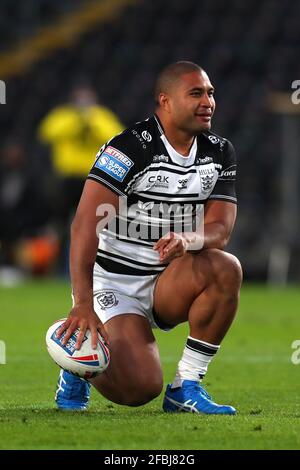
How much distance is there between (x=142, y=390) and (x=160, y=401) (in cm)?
59

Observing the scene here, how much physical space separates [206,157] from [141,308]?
770mm

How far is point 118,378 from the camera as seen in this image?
5246 mm

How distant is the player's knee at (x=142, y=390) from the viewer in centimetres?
524

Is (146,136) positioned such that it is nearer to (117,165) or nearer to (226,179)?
(117,165)

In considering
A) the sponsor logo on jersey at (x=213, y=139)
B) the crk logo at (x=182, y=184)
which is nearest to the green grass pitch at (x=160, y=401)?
the crk logo at (x=182, y=184)

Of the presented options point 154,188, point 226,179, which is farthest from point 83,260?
point 226,179

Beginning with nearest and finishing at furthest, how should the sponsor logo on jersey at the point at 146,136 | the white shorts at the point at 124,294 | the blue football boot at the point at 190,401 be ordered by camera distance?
1. the blue football boot at the point at 190,401
2. the sponsor logo on jersey at the point at 146,136
3. the white shorts at the point at 124,294

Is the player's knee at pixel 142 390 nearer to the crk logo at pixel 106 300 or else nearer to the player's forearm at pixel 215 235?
the crk logo at pixel 106 300

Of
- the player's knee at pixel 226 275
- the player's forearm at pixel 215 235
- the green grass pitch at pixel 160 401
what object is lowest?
the green grass pitch at pixel 160 401
